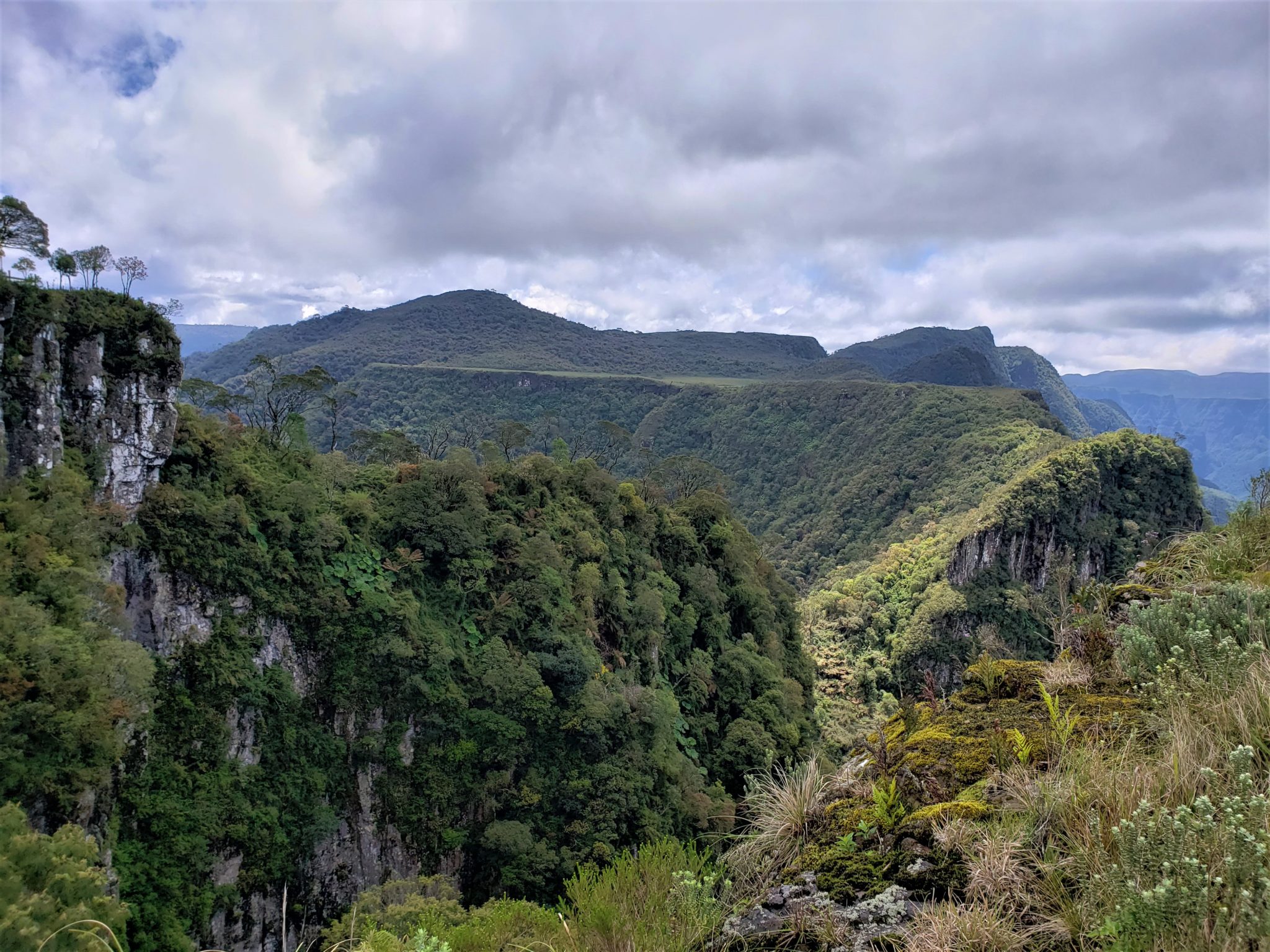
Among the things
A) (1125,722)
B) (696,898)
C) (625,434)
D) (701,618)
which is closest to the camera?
(696,898)

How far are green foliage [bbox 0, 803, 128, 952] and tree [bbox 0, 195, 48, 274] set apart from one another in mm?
16104

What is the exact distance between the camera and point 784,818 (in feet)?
13.3

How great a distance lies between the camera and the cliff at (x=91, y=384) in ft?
61.5

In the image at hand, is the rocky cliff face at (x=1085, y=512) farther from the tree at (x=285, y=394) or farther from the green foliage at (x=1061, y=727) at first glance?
the green foliage at (x=1061, y=727)

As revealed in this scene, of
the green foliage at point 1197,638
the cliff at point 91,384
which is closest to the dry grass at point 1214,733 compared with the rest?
the green foliage at point 1197,638

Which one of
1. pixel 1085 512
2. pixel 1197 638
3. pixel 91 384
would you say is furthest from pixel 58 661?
pixel 1085 512

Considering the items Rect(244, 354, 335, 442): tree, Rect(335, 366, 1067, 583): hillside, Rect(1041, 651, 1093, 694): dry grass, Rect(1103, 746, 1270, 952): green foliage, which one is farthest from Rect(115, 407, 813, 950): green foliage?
Rect(335, 366, 1067, 583): hillside

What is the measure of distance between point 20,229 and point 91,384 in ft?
14.7

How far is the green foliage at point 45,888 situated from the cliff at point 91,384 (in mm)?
11775

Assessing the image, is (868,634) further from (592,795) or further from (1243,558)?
(1243,558)

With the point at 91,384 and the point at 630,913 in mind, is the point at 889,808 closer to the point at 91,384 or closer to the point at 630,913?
the point at 630,913

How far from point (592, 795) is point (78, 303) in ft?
75.9

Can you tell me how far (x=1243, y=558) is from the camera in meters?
5.96

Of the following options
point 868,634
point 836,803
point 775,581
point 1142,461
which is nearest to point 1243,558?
point 836,803
